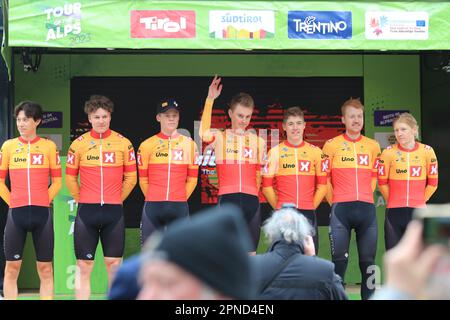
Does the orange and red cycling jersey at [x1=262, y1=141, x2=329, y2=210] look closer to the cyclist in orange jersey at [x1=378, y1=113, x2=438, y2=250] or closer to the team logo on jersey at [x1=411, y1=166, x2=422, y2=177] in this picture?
the cyclist in orange jersey at [x1=378, y1=113, x2=438, y2=250]

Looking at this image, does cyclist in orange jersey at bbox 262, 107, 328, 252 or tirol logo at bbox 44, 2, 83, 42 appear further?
cyclist in orange jersey at bbox 262, 107, 328, 252

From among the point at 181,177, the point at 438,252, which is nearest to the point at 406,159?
the point at 181,177

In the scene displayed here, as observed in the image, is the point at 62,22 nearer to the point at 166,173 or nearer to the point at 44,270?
the point at 166,173

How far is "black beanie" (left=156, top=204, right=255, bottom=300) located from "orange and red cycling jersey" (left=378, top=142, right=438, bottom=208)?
6.22 metres

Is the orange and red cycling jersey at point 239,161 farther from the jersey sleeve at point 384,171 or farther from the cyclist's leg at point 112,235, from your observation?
the jersey sleeve at point 384,171

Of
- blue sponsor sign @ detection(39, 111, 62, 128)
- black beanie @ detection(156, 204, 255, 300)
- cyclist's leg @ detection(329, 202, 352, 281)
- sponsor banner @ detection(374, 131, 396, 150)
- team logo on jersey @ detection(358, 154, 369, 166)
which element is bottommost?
cyclist's leg @ detection(329, 202, 352, 281)

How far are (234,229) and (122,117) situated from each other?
7647mm

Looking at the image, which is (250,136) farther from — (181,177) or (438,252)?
(438,252)

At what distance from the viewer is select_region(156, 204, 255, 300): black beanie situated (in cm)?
172

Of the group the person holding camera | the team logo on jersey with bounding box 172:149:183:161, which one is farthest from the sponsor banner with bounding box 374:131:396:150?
the person holding camera

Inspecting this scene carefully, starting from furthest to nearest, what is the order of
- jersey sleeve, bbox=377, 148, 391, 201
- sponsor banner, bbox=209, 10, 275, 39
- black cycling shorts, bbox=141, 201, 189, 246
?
jersey sleeve, bbox=377, 148, 391, 201 → black cycling shorts, bbox=141, 201, 189, 246 → sponsor banner, bbox=209, 10, 275, 39

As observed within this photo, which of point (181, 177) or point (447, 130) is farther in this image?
point (447, 130)

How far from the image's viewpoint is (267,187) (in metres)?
7.82

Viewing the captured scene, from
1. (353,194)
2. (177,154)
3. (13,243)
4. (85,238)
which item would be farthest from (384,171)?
(13,243)
